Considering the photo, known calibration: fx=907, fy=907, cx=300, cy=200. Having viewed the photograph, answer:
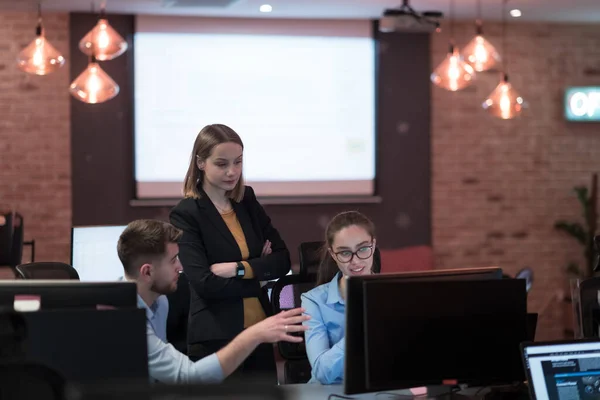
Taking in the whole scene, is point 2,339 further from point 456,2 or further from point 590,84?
point 590,84

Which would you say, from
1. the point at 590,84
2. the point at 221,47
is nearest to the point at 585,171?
the point at 590,84

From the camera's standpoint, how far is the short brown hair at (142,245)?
2.80m

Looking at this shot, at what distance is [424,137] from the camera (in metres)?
8.30

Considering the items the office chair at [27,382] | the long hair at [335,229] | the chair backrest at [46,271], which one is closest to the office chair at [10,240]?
the chair backrest at [46,271]

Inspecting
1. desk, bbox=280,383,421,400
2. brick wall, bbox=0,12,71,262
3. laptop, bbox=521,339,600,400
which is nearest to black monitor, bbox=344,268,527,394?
laptop, bbox=521,339,600,400

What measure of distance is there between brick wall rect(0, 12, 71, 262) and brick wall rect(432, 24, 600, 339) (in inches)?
130

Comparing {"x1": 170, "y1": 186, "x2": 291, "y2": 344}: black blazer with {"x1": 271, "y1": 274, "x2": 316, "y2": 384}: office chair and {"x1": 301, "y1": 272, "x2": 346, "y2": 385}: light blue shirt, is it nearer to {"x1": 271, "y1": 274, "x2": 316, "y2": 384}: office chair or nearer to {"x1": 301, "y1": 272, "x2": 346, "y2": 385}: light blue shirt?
{"x1": 271, "y1": 274, "x2": 316, "y2": 384}: office chair

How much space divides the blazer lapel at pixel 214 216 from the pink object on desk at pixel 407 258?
15.6ft

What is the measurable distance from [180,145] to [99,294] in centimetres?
561

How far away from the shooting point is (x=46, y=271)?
3850 mm

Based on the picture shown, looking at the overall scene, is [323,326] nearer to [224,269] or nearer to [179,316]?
[224,269]

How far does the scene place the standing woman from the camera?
346 cm

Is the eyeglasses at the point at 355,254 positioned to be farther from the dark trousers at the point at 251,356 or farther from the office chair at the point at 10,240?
the office chair at the point at 10,240

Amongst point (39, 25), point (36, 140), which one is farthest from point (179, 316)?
point (36, 140)
